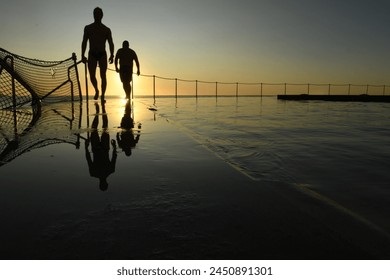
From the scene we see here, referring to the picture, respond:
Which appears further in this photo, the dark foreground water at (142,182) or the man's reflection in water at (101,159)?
the man's reflection in water at (101,159)

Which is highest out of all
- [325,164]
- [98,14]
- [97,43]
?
[98,14]

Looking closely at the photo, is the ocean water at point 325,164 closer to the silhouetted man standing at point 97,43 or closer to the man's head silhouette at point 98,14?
the silhouetted man standing at point 97,43

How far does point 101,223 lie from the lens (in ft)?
4.26

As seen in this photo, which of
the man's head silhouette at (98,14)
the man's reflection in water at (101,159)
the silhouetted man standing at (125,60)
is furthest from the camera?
the silhouetted man standing at (125,60)

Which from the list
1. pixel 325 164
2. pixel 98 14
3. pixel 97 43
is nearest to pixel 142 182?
pixel 325 164

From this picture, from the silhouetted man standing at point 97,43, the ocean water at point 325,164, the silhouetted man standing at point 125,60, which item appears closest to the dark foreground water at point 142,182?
the ocean water at point 325,164

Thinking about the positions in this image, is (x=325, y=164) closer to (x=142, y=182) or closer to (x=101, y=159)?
(x=142, y=182)

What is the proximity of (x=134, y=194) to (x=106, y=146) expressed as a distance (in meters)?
1.60

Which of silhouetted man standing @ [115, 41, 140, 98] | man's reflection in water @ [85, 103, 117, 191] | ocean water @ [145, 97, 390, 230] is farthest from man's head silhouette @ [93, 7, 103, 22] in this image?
ocean water @ [145, 97, 390, 230]

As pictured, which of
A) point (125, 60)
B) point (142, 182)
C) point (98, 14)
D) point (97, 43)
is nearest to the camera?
point (142, 182)

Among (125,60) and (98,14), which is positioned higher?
(98,14)

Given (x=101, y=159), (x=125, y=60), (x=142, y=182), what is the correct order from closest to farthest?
1. (x=142, y=182)
2. (x=101, y=159)
3. (x=125, y=60)
